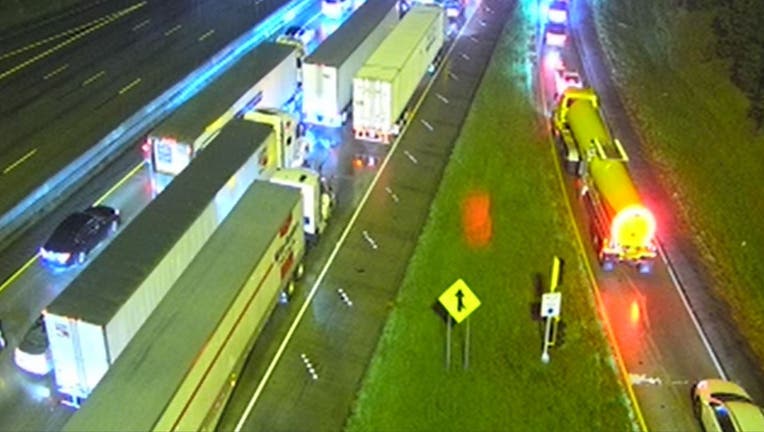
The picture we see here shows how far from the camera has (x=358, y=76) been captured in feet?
147

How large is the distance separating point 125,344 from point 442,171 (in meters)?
20.5

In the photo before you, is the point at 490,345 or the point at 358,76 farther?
the point at 358,76

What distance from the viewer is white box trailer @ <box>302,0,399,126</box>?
45844 mm

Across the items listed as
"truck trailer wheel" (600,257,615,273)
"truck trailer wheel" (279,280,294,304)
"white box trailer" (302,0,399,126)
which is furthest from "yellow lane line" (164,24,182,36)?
"truck trailer wheel" (600,257,615,273)

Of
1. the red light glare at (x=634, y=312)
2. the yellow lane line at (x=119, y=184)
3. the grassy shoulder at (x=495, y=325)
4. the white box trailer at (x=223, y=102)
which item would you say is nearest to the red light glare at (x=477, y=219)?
the grassy shoulder at (x=495, y=325)

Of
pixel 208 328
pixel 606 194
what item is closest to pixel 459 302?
pixel 208 328

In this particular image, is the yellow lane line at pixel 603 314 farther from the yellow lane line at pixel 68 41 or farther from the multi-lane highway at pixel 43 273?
the yellow lane line at pixel 68 41

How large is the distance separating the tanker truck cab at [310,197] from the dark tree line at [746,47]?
85.3 ft

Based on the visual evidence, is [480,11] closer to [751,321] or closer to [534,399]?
[751,321]

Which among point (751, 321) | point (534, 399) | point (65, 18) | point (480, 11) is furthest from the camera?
point (480, 11)

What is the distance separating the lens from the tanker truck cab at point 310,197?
36188 mm

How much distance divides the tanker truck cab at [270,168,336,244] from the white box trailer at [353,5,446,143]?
26.8 feet

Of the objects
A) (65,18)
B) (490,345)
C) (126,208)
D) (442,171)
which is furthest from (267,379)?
(65,18)

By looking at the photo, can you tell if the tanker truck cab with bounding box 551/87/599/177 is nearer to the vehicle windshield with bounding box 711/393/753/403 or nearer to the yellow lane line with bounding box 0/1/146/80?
the vehicle windshield with bounding box 711/393/753/403
